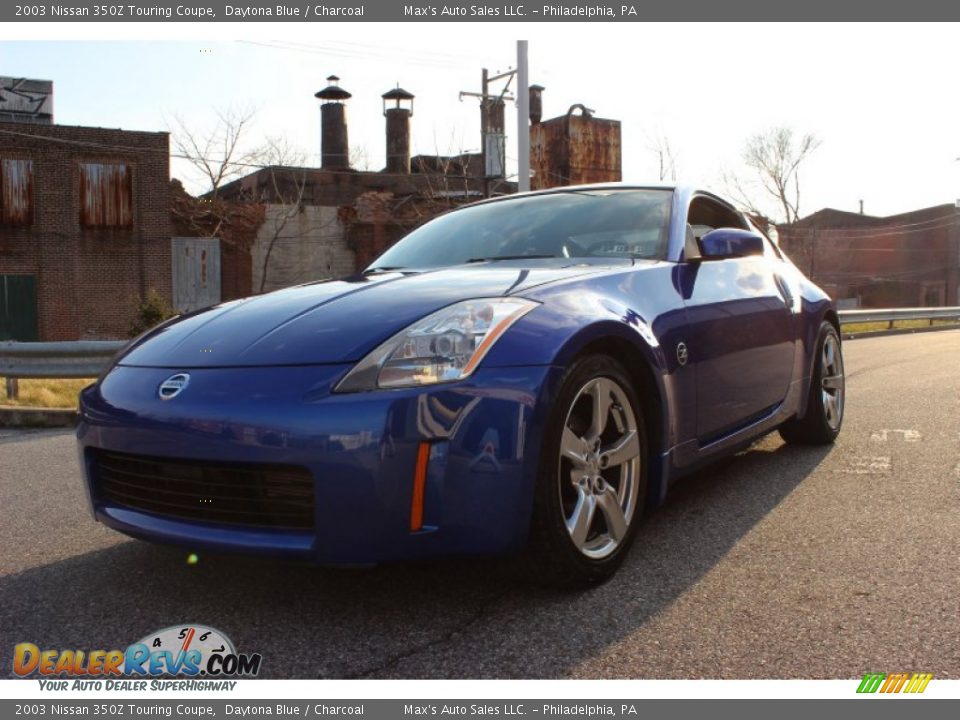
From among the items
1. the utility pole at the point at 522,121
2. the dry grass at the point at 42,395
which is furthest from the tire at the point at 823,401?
the utility pole at the point at 522,121

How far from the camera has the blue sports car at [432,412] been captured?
2.18m

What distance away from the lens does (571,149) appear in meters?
27.6

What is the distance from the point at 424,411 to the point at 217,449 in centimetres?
54

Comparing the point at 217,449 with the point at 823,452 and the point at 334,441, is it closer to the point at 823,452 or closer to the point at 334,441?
the point at 334,441

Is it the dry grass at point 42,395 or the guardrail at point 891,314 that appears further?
the guardrail at point 891,314

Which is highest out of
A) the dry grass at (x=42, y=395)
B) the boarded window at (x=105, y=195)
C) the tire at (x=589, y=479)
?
the boarded window at (x=105, y=195)

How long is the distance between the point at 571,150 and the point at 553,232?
24.9 metres

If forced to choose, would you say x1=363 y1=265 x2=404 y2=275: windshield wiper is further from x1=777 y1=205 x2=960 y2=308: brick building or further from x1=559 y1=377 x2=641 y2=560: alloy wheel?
Answer: x1=777 y1=205 x2=960 y2=308: brick building

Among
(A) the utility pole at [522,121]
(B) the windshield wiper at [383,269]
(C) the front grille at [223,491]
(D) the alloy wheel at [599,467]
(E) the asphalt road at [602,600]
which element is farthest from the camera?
(A) the utility pole at [522,121]

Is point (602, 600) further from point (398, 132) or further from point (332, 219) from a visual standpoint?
point (398, 132)

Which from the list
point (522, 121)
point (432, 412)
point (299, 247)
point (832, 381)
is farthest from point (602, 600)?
point (299, 247)

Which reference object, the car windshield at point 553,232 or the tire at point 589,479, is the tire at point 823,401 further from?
the tire at point 589,479

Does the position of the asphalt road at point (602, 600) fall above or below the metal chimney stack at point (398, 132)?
below

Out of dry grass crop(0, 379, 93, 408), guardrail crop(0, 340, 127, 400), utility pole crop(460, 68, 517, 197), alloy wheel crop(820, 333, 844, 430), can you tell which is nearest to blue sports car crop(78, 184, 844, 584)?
alloy wheel crop(820, 333, 844, 430)
